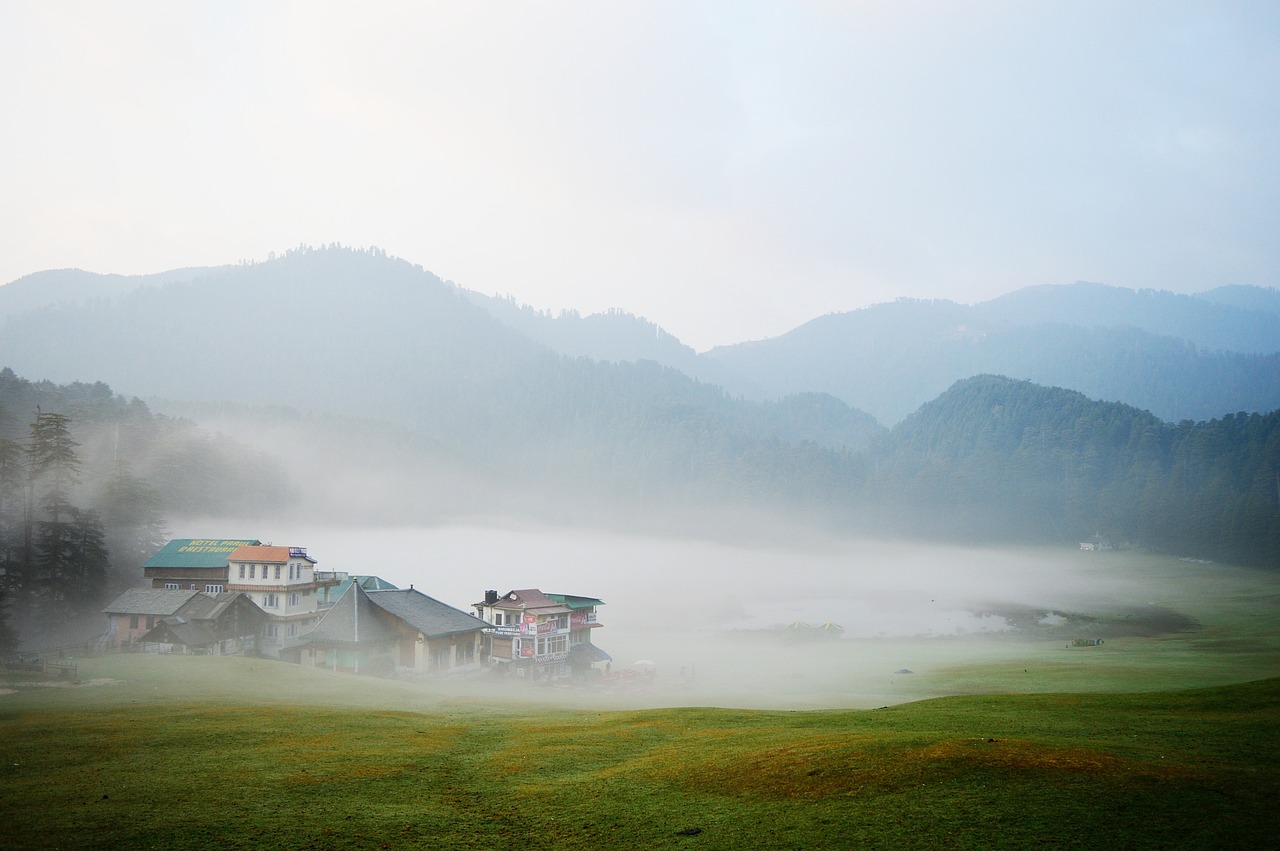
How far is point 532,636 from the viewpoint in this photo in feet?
234

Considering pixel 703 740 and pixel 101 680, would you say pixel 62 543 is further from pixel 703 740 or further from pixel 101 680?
pixel 703 740

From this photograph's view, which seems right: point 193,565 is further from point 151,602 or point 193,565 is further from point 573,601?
point 573,601

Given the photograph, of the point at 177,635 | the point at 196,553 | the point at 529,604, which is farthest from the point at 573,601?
the point at 196,553

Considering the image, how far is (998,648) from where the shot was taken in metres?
86.4

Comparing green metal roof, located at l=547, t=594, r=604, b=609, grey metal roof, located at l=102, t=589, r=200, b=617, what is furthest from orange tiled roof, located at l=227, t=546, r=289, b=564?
green metal roof, located at l=547, t=594, r=604, b=609

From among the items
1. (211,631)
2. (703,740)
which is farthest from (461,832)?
(211,631)

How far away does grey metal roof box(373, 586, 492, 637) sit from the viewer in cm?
6788

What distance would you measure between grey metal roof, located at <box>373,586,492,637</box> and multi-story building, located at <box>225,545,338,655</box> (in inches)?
352

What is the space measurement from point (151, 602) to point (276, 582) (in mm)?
9702

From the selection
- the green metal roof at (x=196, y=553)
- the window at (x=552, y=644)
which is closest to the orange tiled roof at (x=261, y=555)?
the green metal roof at (x=196, y=553)

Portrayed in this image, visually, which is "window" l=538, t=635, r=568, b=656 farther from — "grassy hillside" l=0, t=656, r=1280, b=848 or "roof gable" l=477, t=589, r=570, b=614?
"grassy hillside" l=0, t=656, r=1280, b=848

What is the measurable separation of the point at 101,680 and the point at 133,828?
119 feet

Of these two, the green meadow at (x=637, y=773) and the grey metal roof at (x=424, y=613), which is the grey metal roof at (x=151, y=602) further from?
the green meadow at (x=637, y=773)

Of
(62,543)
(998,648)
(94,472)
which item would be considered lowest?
(998,648)
